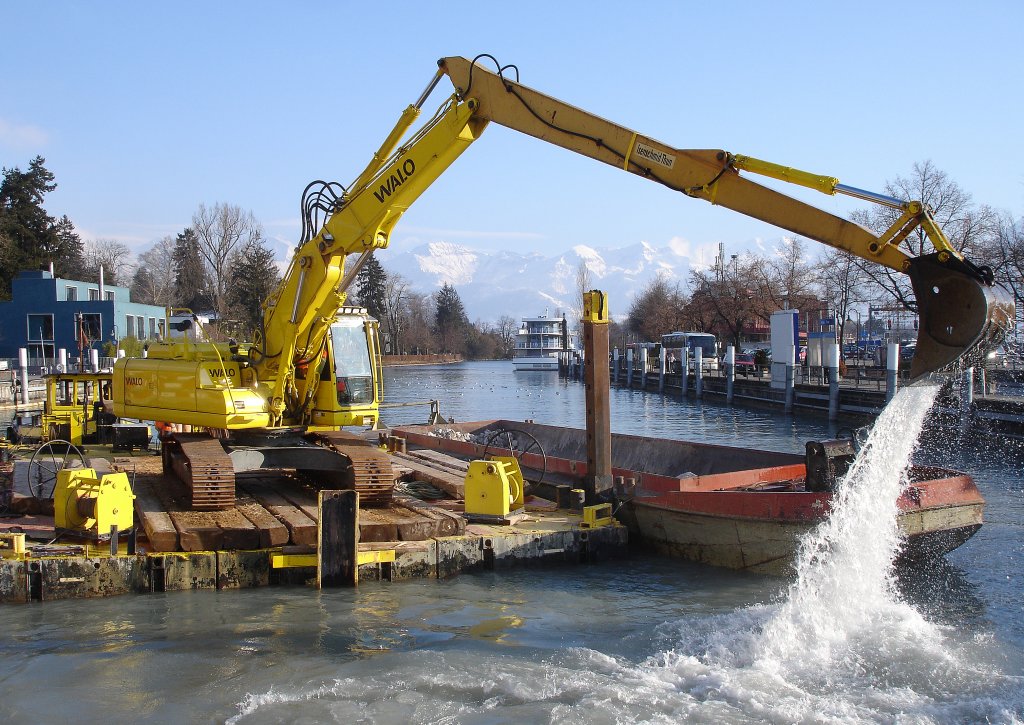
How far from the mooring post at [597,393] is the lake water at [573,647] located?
4.20 ft

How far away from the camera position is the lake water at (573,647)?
756 centimetres

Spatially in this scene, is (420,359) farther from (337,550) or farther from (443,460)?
(337,550)

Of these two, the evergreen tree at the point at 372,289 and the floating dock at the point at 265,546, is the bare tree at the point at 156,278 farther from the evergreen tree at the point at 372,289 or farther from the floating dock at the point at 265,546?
the floating dock at the point at 265,546

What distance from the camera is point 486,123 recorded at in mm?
12008

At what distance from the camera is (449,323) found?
466ft

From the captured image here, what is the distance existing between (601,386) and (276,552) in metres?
5.13

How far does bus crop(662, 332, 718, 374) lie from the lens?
205 ft

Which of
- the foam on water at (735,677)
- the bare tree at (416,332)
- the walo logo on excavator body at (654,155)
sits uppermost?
the bare tree at (416,332)

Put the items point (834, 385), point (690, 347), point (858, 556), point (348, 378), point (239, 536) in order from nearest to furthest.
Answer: point (858, 556), point (239, 536), point (348, 378), point (834, 385), point (690, 347)

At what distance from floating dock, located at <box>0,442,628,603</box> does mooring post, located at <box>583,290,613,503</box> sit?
659 mm

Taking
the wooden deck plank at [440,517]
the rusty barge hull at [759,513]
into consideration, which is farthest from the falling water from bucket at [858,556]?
the wooden deck plank at [440,517]

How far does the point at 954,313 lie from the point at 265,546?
8181mm

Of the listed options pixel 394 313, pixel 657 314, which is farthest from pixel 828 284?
pixel 394 313

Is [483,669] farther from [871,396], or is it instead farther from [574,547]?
[871,396]
